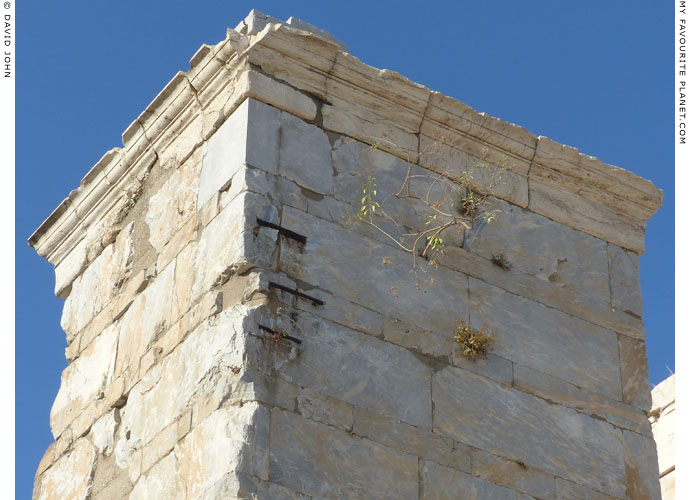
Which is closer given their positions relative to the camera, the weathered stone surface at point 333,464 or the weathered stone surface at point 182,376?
the weathered stone surface at point 333,464

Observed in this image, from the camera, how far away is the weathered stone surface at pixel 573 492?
20.8 ft

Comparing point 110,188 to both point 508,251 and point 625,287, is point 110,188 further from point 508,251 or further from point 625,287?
point 625,287

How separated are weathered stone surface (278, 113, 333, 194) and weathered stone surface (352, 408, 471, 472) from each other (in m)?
1.10

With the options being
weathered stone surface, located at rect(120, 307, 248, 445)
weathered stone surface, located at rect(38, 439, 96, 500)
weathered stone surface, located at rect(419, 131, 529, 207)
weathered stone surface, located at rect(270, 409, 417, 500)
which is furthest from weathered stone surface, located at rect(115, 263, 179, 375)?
weathered stone surface, located at rect(419, 131, 529, 207)

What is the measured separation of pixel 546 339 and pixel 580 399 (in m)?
0.32

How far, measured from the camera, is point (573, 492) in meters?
6.38

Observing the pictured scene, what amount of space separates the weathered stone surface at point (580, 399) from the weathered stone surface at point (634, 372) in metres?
0.06

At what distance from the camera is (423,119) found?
6.95m

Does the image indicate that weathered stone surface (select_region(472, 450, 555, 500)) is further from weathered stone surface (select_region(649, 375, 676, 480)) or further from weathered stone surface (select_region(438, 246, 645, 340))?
weathered stone surface (select_region(649, 375, 676, 480))

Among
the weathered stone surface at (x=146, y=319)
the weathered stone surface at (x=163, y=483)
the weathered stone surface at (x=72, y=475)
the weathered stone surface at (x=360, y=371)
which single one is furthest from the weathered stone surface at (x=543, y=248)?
the weathered stone surface at (x=72, y=475)

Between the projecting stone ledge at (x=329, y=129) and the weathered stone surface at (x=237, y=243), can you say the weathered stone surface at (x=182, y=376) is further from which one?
the projecting stone ledge at (x=329, y=129)

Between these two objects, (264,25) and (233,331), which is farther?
(264,25)

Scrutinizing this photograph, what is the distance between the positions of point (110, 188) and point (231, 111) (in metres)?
1.13
